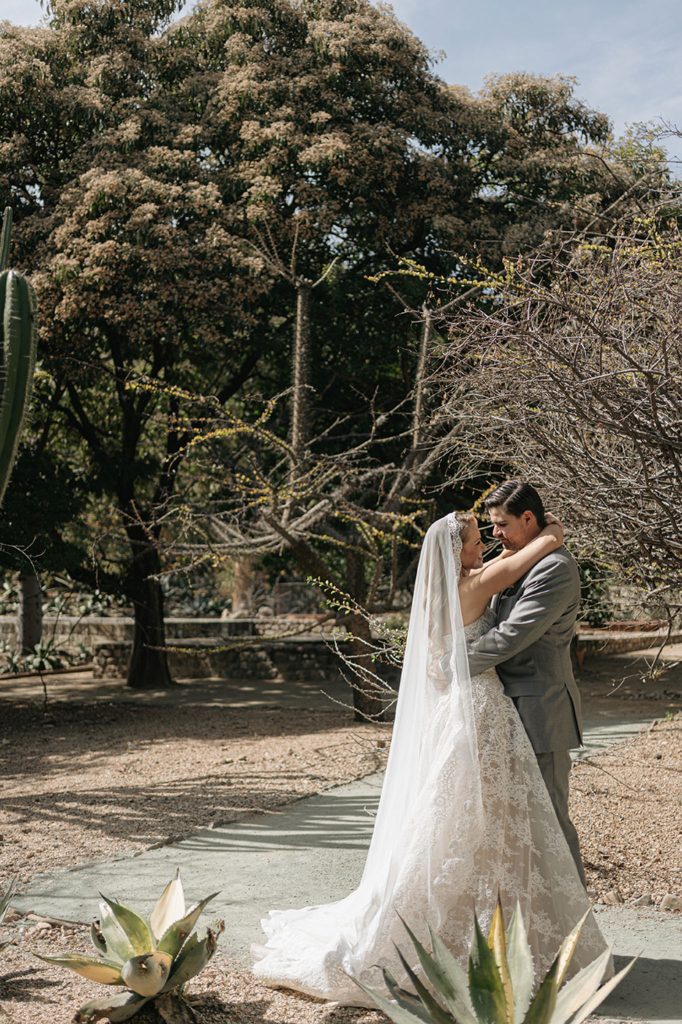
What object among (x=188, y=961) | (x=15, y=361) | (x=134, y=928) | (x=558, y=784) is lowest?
(x=188, y=961)

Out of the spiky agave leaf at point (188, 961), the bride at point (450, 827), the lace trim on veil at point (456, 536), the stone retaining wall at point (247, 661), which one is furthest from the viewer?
the stone retaining wall at point (247, 661)

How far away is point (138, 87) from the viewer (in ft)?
44.7

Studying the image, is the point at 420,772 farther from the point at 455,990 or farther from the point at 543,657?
the point at 455,990

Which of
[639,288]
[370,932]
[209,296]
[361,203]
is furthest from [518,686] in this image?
[361,203]

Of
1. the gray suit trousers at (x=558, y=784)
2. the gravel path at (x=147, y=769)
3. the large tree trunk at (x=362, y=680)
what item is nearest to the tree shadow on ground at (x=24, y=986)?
the gravel path at (x=147, y=769)

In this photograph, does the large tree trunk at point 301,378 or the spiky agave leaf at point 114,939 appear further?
the large tree trunk at point 301,378

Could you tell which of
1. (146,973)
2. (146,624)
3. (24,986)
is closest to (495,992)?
(146,973)

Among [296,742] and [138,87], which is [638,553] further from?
[138,87]

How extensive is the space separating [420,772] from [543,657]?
68 centimetres

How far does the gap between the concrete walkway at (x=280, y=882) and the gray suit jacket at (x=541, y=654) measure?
3.15ft

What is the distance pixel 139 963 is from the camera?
139 inches

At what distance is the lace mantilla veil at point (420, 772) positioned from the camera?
3.89 meters

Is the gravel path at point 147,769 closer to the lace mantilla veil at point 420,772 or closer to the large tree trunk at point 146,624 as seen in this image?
the large tree trunk at point 146,624

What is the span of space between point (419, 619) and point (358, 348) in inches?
358
